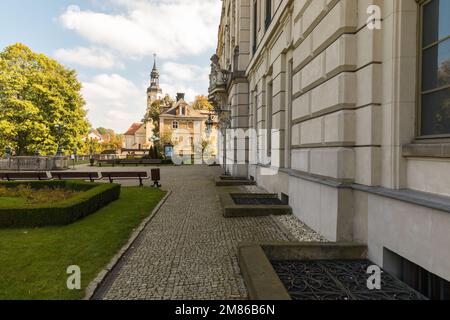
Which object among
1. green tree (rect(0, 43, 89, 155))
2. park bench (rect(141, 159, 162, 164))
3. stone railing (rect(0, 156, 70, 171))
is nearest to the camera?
stone railing (rect(0, 156, 70, 171))

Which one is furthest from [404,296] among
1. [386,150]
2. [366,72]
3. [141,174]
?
[141,174]

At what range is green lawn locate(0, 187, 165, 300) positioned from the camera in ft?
13.9

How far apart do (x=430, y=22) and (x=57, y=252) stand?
737cm

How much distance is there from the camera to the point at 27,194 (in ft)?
40.7

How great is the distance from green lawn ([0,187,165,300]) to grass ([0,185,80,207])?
8.60 feet

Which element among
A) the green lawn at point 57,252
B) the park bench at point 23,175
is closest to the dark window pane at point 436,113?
the green lawn at point 57,252

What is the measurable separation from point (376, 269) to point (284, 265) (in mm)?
1381

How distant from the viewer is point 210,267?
5.07 metres

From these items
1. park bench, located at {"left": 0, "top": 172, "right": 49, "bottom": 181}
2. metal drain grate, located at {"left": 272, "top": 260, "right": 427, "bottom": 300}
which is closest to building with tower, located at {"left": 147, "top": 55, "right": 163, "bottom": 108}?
park bench, located at {"left": 0, "top": 172, "right": 49, "bottom": 181}

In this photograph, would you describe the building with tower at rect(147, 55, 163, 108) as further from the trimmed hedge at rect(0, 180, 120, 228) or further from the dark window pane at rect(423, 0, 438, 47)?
the dark window pane at rect(423, 0, 438, 47)

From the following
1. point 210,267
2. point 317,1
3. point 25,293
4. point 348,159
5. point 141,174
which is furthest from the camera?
point 141,174

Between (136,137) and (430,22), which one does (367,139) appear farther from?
(136,137)
